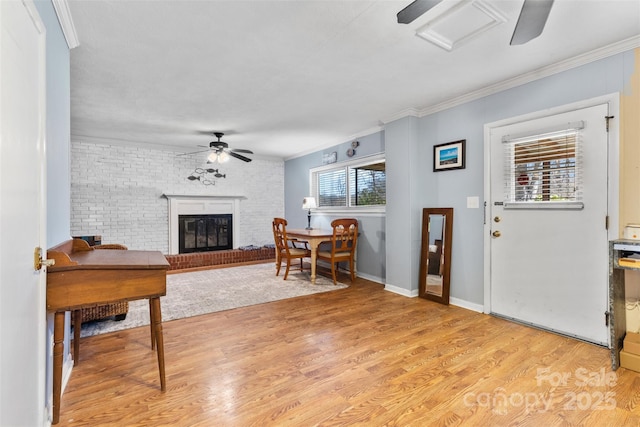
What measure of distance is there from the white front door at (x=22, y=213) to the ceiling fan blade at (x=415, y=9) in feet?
4.85

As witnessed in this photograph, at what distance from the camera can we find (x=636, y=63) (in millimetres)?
2225

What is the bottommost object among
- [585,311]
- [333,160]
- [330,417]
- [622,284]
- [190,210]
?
[330,417]

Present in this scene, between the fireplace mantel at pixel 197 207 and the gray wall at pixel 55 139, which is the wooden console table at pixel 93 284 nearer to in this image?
the gray wall at pixel 55 139

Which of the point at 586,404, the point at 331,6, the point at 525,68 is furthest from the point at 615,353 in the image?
the point at 331,6

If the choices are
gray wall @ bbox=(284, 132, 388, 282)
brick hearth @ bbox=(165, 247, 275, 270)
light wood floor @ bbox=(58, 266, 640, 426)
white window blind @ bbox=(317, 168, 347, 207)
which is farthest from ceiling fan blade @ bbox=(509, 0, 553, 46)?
brick hearth @ bbox=(165, 247, 275, 270)

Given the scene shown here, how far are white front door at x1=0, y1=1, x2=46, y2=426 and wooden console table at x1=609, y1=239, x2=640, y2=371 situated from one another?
3142 millimetres

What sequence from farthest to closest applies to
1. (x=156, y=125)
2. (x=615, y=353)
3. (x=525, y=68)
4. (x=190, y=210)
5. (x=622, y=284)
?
(x=190, y=210) → (x=156, y=125) → (x=525, y=68) → (x=622, y=284) → (x=615, y=353)

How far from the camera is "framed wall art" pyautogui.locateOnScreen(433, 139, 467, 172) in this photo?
3.34 metres

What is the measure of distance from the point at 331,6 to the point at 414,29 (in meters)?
0.62

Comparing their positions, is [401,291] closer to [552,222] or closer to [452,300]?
[452,300]

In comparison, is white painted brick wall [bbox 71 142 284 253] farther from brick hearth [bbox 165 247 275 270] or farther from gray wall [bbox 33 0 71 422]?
gray wall [bbox 33 0 71 422]

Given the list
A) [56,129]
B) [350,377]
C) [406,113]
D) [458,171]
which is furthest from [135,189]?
[458,171]

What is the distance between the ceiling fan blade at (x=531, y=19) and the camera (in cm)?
135

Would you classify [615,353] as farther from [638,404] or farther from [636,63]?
[636,63]
